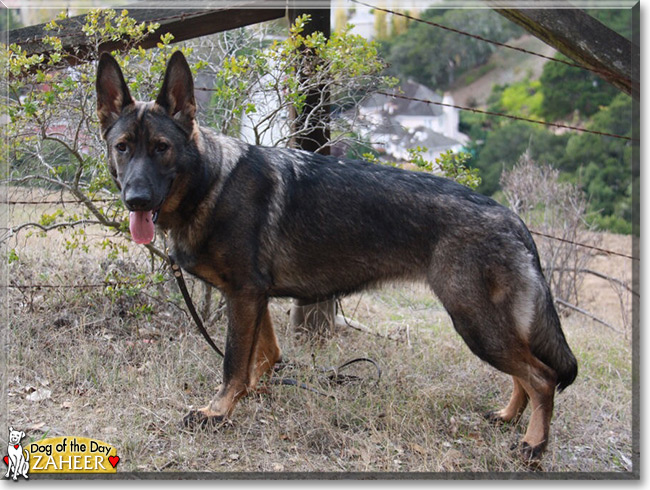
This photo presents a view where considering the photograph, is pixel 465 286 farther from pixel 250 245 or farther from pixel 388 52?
pixel 388 52

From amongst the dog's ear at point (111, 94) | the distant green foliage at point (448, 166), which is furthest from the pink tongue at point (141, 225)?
the distant green foliage at point (448, 166)

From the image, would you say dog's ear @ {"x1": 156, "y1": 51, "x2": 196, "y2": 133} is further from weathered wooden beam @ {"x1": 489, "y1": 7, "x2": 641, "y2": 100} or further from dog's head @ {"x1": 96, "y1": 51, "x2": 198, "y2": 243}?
weathered wooden beam @ {"x1": 489, "y1": 7, "x2": 641, "y2": 100}

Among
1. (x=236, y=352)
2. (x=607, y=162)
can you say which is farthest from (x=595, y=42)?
(x=607, y=162)

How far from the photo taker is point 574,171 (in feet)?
43.0

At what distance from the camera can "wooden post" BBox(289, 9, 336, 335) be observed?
499cm

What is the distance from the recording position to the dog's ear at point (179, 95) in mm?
3508

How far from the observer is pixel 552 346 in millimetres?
3715

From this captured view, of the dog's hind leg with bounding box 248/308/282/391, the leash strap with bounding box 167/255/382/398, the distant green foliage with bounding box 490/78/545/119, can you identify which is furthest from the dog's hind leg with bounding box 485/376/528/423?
the distant green foliage with bounding box 490/78/545/119

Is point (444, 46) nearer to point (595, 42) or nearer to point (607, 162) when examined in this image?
point (607, 162)

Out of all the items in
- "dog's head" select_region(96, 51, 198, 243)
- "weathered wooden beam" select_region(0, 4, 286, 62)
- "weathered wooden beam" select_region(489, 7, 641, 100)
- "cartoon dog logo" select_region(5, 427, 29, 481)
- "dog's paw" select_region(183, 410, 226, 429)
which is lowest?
"dog's paw" select_region(183, 410, 226, 429)

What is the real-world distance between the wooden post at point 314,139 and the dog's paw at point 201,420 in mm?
1240

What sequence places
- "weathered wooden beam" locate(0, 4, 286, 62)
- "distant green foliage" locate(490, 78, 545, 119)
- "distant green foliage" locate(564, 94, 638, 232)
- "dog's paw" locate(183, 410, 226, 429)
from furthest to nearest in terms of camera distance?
"distant green foliage" locate(490, 78, 545, 119)
"distant green foliage" locate(564, 94, 638, 232)
"weathered wooden beam" locate(0, 4, 286, 62)
"dog's paw" locate(183, 410, 226, 429)

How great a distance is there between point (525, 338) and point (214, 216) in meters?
1.95

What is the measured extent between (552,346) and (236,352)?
1889 mm
